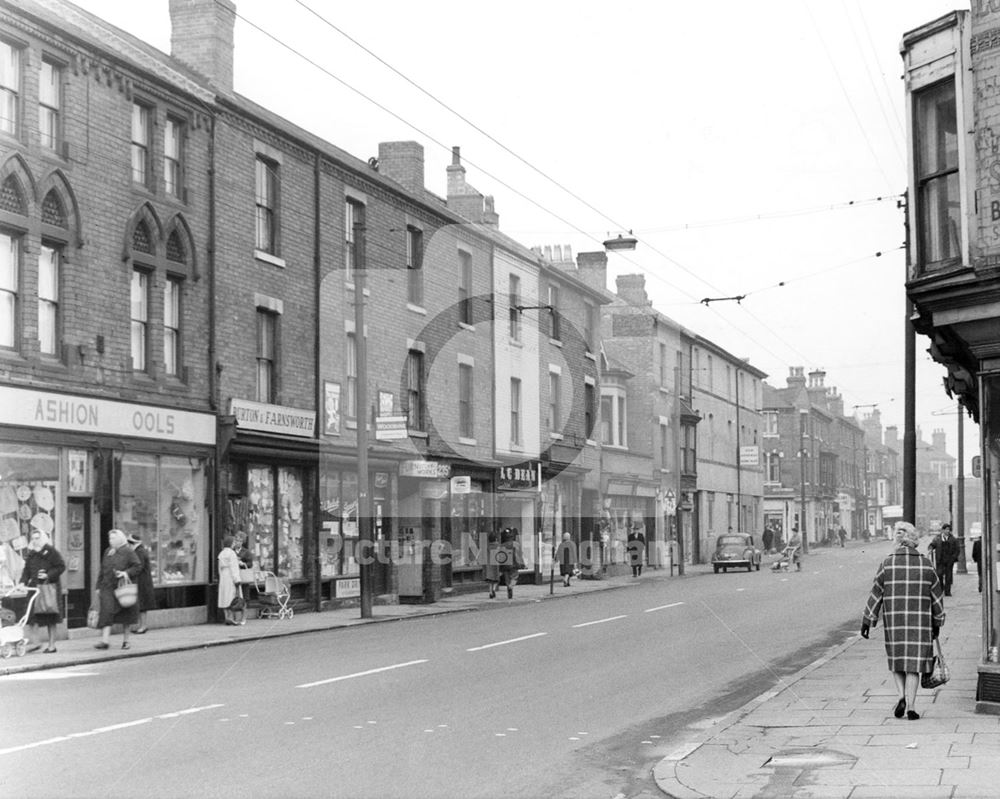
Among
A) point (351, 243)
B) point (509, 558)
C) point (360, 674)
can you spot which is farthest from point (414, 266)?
point (360, 674)

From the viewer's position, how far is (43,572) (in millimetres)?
18156

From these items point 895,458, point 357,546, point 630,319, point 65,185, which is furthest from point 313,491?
point 895,458

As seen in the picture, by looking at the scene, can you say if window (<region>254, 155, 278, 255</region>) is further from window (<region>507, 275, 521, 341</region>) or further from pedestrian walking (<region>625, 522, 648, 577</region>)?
pedestrian walking (<region>625, 522, 648, 577</region>)

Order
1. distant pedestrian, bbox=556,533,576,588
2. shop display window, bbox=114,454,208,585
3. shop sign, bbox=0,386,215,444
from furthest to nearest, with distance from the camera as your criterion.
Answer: distant pedestrian, bbox=556,533,576,588 < shop display window, bbox=114,454,208,585 < shop sign, bbox=0,386,215,444

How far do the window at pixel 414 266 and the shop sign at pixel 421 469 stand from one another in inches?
167

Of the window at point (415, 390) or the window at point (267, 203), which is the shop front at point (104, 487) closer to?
the window at point (267, 203)

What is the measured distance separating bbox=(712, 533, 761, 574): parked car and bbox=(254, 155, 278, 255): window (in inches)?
1206

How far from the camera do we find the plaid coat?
36.0ft

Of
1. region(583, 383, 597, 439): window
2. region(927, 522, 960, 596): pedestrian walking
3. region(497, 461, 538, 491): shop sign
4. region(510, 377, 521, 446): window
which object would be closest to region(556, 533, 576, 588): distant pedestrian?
region(497, 461, 538, 491): shop sign

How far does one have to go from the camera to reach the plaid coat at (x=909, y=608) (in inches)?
432

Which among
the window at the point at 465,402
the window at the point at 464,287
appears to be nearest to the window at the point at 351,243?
the window at the point at 464,287

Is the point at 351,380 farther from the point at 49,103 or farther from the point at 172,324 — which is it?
the point at 49,103

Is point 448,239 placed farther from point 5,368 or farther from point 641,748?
point 641,748

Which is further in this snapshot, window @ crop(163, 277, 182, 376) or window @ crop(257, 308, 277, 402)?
window @ crop(257, 308, 277, 402)
